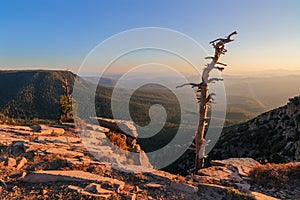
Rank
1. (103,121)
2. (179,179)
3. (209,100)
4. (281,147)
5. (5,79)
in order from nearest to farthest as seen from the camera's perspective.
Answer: (179,179) < (209,100) < (103,121) < (281,147) < (5,79)

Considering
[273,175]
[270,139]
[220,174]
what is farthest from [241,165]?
[270,139]

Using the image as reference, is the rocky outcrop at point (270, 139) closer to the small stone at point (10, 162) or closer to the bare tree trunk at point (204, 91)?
the bare tree trunk at point (204, 91)

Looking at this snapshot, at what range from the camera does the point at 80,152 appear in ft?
33.9

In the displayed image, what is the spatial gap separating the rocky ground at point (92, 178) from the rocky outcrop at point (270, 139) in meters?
16.9

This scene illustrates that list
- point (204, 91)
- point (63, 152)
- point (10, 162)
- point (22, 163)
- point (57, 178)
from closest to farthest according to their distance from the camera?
point (57, 178)
point (10, 162)
point (22, 163)
point (63, 152)
point (204, 91)

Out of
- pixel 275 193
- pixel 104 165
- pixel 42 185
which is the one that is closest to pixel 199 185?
pixel 275 193

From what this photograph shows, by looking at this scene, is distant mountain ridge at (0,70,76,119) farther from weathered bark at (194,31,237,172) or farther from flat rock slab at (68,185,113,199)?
flat rock slab at (68,185,113,199)

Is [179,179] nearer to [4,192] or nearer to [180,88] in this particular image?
[180,88]

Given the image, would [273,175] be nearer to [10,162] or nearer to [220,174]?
[220,174]

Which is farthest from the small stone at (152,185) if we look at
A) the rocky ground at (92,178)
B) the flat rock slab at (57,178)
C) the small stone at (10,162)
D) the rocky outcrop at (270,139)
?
the rocky outcrop at (270,139)

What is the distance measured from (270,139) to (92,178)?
28737 millimetres

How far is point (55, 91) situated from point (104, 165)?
113991 millimetres

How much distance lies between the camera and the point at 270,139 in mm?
30609

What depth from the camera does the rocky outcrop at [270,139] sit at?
25.4 metres
